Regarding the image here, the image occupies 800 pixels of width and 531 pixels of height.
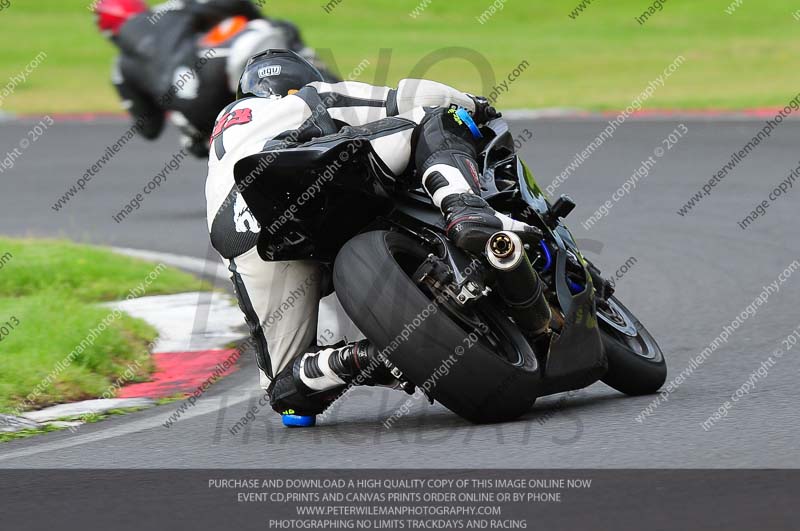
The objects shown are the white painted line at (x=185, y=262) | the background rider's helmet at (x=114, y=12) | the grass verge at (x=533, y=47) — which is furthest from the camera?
the grass verge at (x=533, y=47)

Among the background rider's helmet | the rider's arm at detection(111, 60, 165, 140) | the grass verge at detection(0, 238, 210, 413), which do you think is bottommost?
the rider's arm at detection(111, 60, 165, 140)

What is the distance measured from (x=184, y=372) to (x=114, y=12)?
7.72m

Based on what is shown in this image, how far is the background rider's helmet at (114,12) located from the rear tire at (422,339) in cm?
932

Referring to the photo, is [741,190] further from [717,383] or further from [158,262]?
[717,383]

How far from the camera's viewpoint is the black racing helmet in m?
5.70

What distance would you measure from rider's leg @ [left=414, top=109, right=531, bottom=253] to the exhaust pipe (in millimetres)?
Result: 54

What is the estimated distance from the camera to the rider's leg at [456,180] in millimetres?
4785

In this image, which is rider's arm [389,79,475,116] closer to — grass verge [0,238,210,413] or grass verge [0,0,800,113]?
grass verge [0,238,210,413]

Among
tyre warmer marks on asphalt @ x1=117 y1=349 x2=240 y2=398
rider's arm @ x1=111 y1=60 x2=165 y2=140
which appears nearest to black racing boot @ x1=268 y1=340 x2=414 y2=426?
tyre warmer marks on asphalt @ x1=117 y1=349 x2=240 y2=398

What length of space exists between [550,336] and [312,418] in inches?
40.0

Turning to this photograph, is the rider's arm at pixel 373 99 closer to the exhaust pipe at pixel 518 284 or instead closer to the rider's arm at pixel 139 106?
the exhaust pipe at pixel 518 284

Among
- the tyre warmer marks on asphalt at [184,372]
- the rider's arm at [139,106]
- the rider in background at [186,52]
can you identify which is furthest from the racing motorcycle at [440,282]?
the rider's arm at [139,106]

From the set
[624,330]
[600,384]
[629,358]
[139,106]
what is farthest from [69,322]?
[139,106]

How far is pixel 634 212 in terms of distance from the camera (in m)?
11.6
